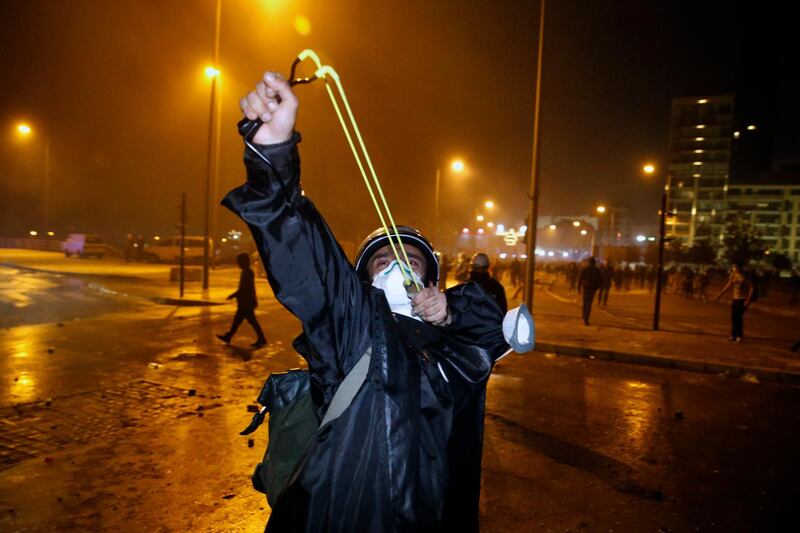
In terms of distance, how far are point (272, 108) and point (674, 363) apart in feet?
35.2

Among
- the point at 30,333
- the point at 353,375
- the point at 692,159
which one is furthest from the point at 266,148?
the point at 692,159

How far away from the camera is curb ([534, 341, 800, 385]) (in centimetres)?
955

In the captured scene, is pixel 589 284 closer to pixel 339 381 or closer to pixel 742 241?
pixel 339 381

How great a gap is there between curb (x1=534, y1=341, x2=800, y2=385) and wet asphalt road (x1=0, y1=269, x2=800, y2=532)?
16.4 inches

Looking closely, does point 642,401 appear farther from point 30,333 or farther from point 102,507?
point 30,333

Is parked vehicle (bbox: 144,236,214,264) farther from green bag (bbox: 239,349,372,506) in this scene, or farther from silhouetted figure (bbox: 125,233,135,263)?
green bag (bbox: 239,349,372,506)

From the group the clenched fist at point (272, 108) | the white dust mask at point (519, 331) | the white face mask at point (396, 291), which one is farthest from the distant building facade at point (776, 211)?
the clenched fist at point (272, 108)

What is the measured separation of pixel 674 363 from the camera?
1034 centimetres

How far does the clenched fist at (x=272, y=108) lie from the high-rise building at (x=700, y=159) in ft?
426

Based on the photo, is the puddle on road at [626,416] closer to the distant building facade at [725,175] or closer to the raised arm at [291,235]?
the raised arm at [291,235]

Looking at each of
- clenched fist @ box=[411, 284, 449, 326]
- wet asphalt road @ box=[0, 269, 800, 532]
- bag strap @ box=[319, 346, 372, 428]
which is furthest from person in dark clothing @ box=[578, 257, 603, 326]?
bag strap @ box=[319, 346, 372, 428]

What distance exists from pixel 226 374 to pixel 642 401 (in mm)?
6093

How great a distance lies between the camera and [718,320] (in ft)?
57.6

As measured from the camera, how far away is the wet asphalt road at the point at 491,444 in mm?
4152
